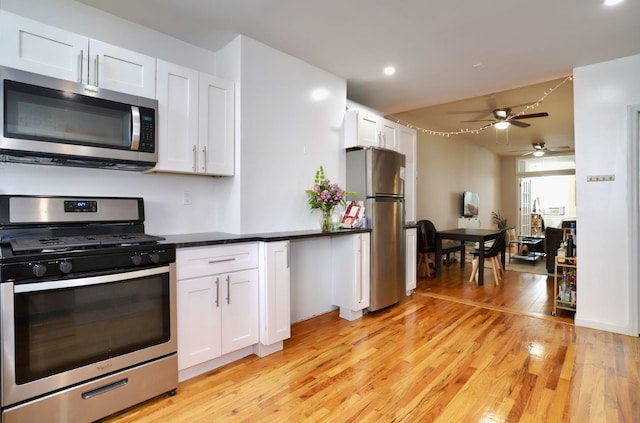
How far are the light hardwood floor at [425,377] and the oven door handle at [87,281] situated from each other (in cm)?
76

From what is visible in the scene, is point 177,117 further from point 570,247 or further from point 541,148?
point 541,148

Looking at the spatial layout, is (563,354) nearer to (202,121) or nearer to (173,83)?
(202,121)

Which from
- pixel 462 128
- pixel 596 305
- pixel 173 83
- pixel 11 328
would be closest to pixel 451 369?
pixel 596 305

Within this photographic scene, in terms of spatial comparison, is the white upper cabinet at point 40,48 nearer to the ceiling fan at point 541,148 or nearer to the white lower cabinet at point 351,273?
the white lower cabinet at point 351,273

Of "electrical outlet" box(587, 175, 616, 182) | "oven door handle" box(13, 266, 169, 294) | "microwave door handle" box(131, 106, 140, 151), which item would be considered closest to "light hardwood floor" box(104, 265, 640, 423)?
"oven door handle" box(13, 266, 169, 294)

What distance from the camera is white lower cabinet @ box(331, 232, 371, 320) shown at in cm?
331

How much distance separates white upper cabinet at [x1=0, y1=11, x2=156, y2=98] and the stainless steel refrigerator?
6.87 ft

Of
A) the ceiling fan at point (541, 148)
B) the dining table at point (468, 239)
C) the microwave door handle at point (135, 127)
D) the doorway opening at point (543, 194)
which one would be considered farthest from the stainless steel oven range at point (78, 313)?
the doorway opening at point (543, 194)

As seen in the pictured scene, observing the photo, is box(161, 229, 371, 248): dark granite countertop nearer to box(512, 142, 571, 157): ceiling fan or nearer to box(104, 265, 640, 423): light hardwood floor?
box(104, 265, 640, 423): light hardwood floor

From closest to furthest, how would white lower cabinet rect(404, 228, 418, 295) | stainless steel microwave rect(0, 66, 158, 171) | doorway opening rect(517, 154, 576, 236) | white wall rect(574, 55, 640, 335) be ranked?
stainless steel microwave rect(0, 66, 158, 171) → white wall rect(574, 55, 640, 335) → white lower cabinet rect(404, 228, 418, 295) → doorway opening rect(517, 154, 576, 236)

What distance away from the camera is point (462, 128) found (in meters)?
6.69

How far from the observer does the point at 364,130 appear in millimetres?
3623

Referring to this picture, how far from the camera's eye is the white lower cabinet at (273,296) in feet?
8.14

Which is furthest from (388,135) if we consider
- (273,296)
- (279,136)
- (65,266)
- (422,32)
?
(65,266)
